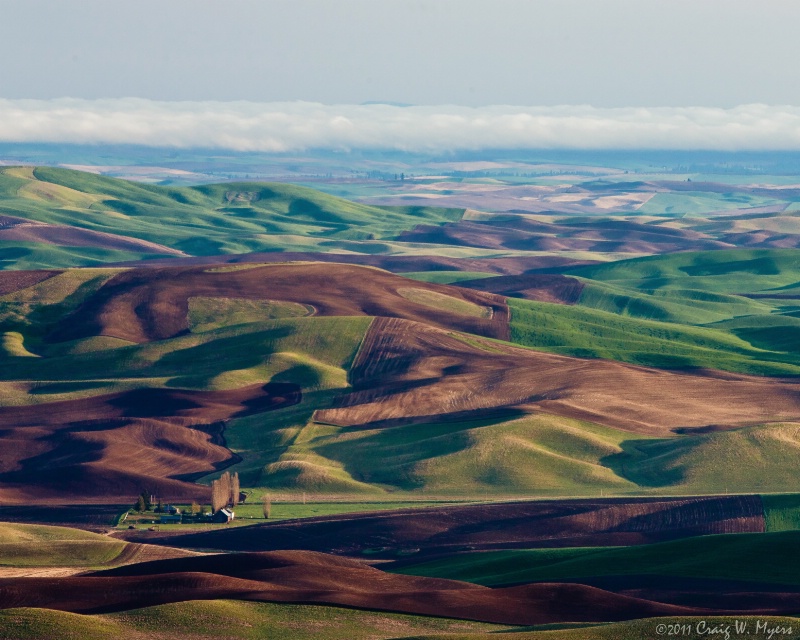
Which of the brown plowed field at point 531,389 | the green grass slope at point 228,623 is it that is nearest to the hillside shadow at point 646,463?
the brown plowed field at point 531,389

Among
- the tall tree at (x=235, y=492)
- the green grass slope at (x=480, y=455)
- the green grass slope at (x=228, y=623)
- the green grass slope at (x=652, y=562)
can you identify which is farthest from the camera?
the green grass slope at (x=480, y=455)

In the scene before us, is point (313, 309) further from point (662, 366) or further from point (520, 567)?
point (520, 567)

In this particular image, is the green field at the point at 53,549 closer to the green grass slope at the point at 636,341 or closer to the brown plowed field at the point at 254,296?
the brown plowed field at the point at 254,296

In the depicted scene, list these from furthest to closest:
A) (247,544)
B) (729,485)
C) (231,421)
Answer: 1. (231,421)
2. (729,485)
3. (247,544)

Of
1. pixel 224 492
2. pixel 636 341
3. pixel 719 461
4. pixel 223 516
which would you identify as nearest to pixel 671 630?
pixel 223 516

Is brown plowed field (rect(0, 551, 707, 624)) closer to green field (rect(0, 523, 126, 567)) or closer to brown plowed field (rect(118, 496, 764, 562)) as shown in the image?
green field (rect(0, 523, 126, 567))

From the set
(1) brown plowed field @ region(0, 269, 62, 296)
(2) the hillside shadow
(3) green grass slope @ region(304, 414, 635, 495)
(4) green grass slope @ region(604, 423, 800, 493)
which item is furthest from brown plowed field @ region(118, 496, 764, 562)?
(1) brown plowed field @ region(0, 269, 62, 296)

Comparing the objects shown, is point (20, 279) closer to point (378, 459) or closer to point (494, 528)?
point (378, 459)

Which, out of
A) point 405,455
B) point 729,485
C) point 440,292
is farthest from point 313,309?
point 729,485
